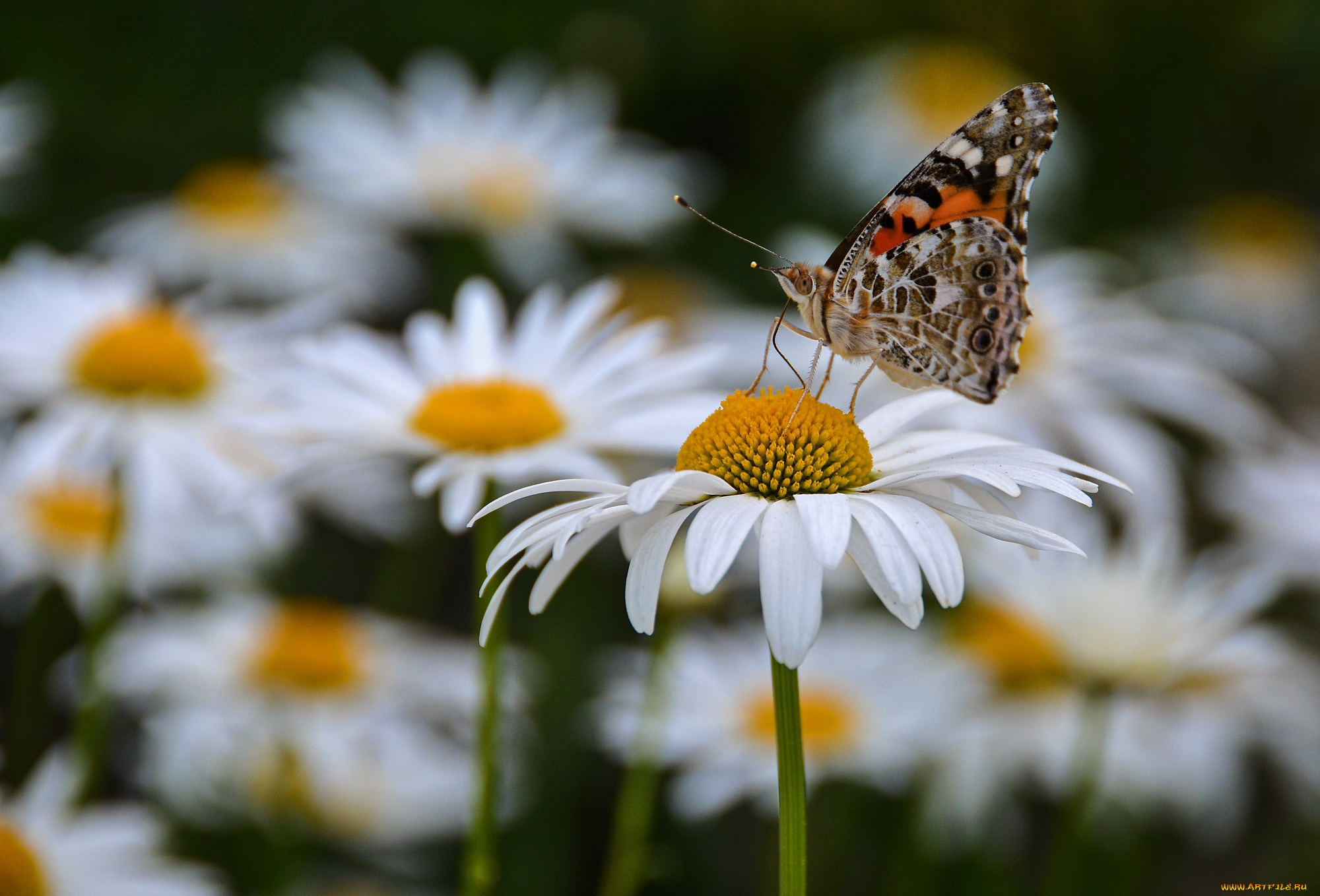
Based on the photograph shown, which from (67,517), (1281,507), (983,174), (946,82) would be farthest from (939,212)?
(946,82)

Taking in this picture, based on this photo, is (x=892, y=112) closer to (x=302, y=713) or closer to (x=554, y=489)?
(x=302, y=713)

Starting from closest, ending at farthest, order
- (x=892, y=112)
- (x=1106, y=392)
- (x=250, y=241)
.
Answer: (x=1106, y=392) < (x=250, y=241) < (x=892, y=112)

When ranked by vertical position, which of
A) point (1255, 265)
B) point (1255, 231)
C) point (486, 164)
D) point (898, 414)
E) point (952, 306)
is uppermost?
point (1255, 231)

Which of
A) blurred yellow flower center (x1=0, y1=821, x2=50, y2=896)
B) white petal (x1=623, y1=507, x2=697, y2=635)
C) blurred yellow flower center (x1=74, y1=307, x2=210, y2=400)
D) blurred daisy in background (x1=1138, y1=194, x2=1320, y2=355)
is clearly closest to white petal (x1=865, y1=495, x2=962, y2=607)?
white petal (x1=623, y1=507, x2=697, y2=635)

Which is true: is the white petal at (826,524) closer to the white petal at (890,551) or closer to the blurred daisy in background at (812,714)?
the white petal at (890,551)

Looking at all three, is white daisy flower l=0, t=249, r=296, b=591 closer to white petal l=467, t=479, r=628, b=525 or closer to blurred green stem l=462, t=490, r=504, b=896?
blurred green stem l=462, t=490, r=504, b=896

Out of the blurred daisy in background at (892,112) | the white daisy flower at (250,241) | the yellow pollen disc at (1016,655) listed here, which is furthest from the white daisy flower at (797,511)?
the blurred daisy in background at (892,112)
